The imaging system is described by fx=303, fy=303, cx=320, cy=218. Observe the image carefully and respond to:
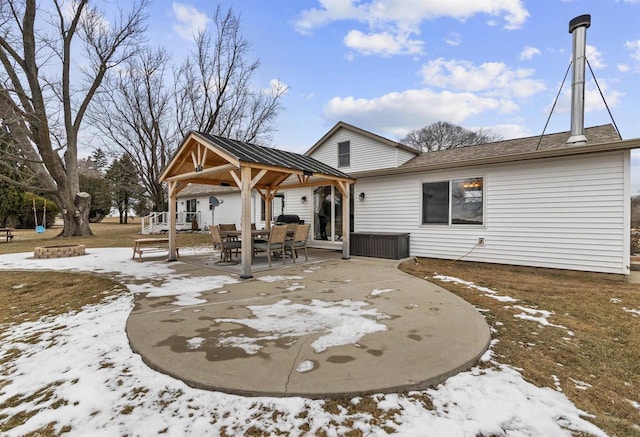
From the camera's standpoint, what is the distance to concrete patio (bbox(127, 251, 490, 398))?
7.65ft

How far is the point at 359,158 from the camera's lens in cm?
1161

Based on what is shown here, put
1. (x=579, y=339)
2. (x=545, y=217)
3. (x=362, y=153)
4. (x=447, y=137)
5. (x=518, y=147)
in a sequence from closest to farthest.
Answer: (x=579, y=339), (x=545, y=217), (x=518, y=147), (x=362, y=153), (x=447, y=137)

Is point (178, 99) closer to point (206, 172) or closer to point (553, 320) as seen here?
point (206, 172)

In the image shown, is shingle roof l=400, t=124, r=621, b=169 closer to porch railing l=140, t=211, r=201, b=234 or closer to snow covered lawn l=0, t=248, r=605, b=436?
snow covered lawn l=0, t=248, r=605, b=436

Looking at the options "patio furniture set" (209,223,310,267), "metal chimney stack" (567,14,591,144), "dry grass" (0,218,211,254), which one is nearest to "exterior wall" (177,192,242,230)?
"dry grass" (0,218,211,254)

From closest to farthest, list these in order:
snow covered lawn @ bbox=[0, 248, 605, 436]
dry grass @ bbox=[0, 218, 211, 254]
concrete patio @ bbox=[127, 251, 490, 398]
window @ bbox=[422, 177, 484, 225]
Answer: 1. snow covered lawn @ bbox=[0, 248, 605, 436]
2. concrete patio @ bbox=[127, 251, 490, 398]
3. window @ bbox=[422, 177, 484, 225]
4. dry grass @ bbox=[0, 218, 211, 254]

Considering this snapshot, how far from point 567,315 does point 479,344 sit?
6.76 ft

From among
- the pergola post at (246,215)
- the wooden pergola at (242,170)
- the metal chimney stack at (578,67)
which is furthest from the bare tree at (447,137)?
the pergola post at (246,215)

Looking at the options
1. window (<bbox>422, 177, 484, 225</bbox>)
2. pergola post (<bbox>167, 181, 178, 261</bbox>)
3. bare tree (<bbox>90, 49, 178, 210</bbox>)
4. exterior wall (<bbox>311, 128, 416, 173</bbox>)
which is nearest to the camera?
window (<bbox>422, 177, 484, 225</bbox>)

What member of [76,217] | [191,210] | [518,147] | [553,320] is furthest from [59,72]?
[553,320]

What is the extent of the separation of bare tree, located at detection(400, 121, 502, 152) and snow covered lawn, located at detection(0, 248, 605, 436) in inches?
1122

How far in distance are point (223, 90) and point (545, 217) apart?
781 inches

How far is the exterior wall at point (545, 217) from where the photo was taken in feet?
21.1

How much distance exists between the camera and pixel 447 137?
94.4ft
